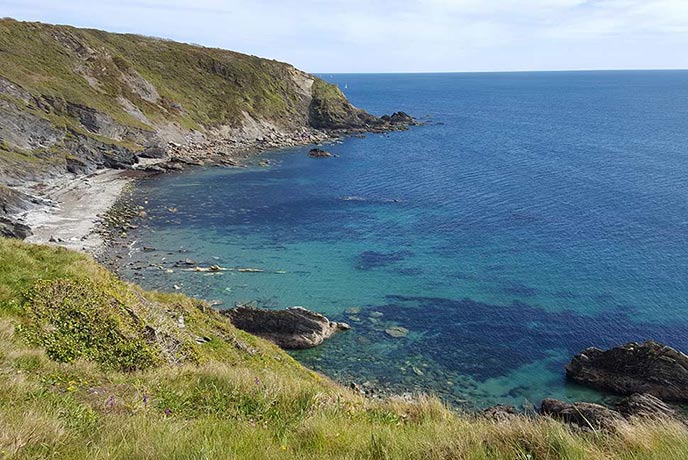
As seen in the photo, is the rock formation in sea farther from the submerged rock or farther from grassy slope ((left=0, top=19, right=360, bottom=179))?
the submerged rock

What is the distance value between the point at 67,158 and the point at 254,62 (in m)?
82.2

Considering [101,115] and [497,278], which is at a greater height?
[101,115]

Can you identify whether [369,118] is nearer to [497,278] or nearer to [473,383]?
[497,278]

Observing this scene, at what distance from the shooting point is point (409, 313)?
41.6 m

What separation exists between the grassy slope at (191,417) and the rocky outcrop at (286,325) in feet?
60.9

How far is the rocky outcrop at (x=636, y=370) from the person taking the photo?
3030 cm

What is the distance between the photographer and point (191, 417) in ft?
32.7

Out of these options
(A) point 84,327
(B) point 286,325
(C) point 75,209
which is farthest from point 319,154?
(A) point 84,327

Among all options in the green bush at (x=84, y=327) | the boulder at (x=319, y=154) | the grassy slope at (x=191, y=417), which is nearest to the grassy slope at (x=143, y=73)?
the boulder at (x=319, y=154)

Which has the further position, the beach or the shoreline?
the beach

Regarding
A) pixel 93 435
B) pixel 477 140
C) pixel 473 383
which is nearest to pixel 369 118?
pixel 477 140

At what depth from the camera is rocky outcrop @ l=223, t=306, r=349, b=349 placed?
36219 mm

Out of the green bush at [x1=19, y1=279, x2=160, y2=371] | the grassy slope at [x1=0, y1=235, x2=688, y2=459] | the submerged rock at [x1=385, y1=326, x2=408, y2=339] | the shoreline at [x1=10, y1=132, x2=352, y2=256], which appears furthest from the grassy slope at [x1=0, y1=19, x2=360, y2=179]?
the grassy slope at [x1=0, y1=235, x2=688, y2=459]

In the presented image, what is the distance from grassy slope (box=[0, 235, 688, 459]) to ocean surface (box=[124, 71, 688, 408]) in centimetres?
1988
